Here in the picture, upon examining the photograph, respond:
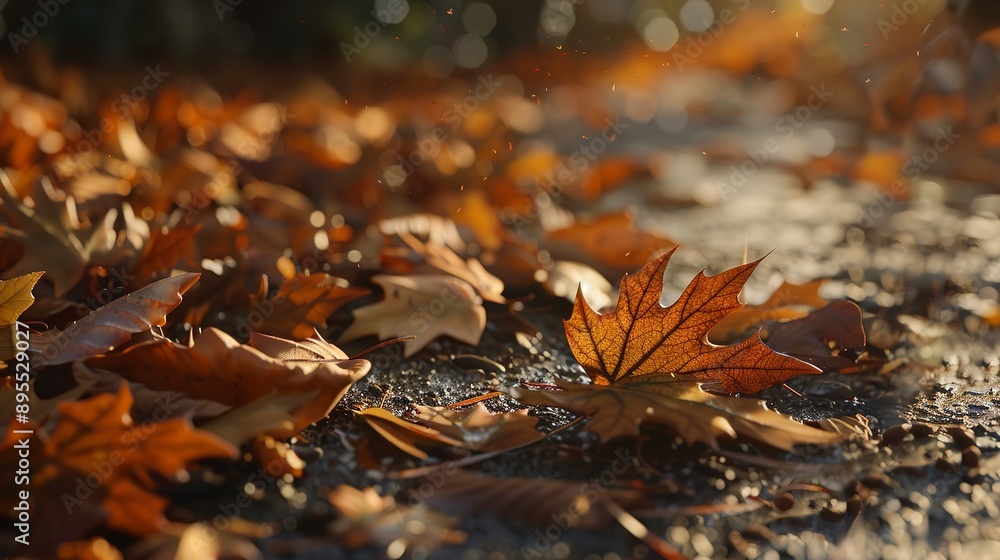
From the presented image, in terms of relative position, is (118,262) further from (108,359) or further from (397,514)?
(397,514)

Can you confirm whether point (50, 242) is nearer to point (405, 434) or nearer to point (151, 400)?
point (151, 400)

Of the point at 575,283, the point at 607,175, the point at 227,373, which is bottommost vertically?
the point at 607,175

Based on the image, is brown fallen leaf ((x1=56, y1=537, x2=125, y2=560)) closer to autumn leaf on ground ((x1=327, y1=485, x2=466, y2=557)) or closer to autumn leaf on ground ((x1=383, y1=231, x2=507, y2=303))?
autumn leaf on ground ((x1=327, y1=485, x2=466, y2=557))

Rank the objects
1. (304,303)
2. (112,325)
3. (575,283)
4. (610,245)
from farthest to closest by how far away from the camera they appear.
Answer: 1. (610,245)
2. (575,283)
3. (304,303)
4. (112,325)

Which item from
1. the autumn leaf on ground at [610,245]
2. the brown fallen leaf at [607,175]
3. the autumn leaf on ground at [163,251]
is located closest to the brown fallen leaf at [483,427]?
the autumn leaf on ground at [163,251]

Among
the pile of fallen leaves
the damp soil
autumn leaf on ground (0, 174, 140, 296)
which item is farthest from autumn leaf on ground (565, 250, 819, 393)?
autumn leaf on ground (0, 174, 140, 296)

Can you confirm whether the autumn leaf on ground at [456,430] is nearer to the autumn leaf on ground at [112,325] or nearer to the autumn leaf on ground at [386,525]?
the autumn leaf on ground at [386,525]

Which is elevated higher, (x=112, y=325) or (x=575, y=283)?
(x=112, y=325)

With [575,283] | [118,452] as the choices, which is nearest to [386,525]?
[118,452]
